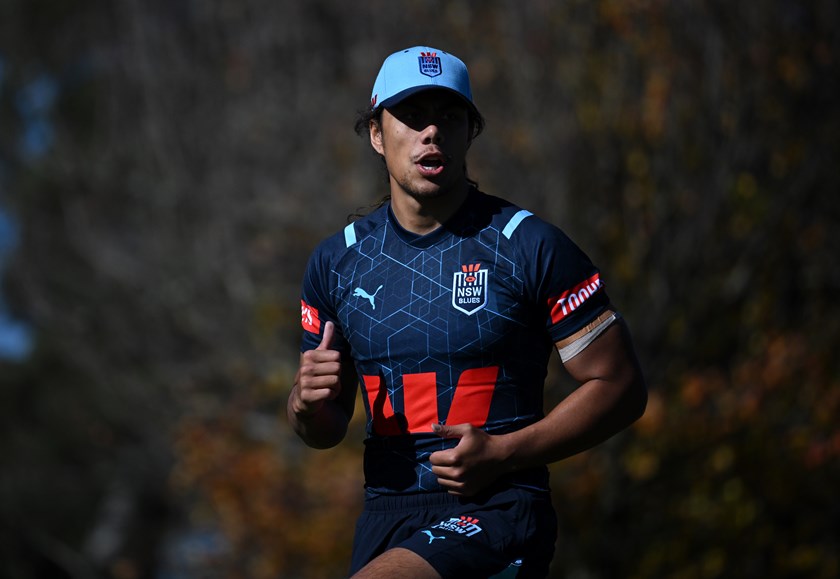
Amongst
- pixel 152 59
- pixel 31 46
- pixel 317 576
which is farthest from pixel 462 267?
pixel 31 46

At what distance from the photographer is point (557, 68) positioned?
14094mm

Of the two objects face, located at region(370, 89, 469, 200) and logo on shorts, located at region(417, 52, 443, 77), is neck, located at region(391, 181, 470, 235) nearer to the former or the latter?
face, located at region(370, 89, 469, 200)

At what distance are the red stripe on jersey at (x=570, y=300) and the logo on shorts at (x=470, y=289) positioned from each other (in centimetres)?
21

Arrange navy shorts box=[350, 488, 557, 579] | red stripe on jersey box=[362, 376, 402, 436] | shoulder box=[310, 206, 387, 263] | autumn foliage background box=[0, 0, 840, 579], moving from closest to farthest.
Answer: navy shorts box=[350, 488, 557, 579]
red stripe on jersey box=[362, 376, 402, 436]
shoulder box=[310, 206, 387, 263]
autumn foliage background box=[0, 0, 840, 579]

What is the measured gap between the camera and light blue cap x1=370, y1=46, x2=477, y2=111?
4.02 metres

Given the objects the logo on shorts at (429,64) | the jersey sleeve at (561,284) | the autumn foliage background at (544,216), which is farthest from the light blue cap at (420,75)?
the autumn foliage background at (544,216)

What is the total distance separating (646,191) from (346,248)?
388 inches

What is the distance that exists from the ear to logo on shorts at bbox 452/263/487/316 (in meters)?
0.54

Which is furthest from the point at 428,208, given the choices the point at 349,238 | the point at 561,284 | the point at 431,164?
the point at 561,284

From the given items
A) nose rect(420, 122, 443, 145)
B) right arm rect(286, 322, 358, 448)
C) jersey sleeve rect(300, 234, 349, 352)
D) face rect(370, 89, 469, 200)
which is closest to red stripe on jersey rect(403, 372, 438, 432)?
right arm rect(286, 322, 358, 448)

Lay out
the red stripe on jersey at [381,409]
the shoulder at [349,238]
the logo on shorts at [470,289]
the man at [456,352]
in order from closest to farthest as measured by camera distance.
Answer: the man at [456,352] < the logo on shorts at [470,289] < the red stripe on jersey at [381,409] < the shoulder at [349,238]

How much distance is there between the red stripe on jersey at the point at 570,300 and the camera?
392cm

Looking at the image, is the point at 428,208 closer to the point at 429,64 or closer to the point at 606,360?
the point at 429,64

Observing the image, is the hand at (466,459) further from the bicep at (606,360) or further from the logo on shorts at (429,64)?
the logo on shorts at (429,64)
